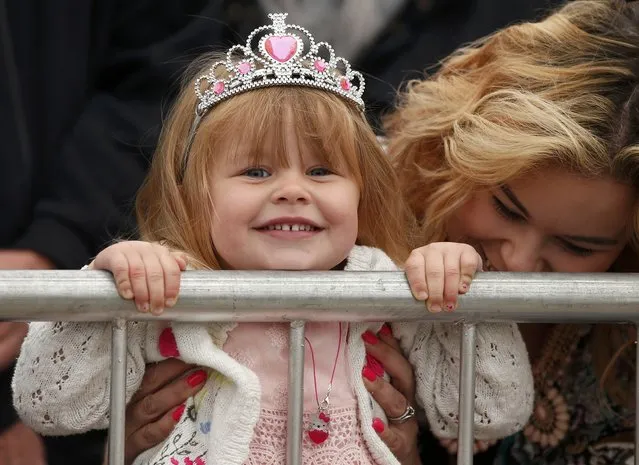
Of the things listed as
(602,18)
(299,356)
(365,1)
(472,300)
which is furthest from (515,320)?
(365,1)

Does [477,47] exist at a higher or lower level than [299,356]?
higher

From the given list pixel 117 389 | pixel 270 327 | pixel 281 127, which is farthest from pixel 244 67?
pixel 117 389

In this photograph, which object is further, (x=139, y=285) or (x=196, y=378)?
(x=196, y=378)

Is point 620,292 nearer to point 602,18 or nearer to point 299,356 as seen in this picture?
point 299,356

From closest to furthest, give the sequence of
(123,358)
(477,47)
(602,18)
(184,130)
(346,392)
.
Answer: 1. (123,358)
2. (346,392)
3. (184,130)
4. (602,18)
5. (477,47)

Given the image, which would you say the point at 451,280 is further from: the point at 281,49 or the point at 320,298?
the point at 281,49

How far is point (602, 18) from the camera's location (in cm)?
241

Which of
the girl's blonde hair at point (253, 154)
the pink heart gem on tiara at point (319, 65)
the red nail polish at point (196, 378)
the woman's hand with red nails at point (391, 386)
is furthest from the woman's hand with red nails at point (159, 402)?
the pink heart gem on tiara at point (319, 65)

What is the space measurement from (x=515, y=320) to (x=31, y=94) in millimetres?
1407

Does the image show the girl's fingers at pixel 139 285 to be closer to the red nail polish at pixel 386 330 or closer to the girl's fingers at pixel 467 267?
the girl's fingers at pixel 467 267

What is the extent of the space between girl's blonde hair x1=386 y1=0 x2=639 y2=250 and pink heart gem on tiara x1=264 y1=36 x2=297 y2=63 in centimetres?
39

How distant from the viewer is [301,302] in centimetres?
169

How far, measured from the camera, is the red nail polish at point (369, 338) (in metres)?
2.08

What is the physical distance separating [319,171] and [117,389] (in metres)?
0.52
